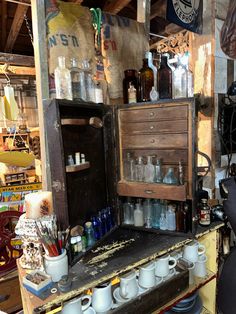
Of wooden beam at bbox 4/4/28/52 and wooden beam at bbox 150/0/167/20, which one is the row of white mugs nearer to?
wooden beam at bbox 150/0/167/20

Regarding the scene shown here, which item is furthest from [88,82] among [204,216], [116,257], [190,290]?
[190,290]

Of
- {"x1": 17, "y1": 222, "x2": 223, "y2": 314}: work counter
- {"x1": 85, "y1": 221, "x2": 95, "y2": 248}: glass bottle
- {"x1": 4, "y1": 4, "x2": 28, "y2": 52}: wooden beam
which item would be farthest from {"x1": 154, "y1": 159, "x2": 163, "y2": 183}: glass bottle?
{"x1": 4, "y1": 4, "x2": 28, "y2": 52}: wooden beam

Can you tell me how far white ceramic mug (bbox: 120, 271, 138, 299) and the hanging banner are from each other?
141cm

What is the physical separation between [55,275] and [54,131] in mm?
578

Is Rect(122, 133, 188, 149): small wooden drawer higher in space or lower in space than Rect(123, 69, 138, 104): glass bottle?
lower

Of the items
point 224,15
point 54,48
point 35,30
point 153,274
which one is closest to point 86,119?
point 54,48

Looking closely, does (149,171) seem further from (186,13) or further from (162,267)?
(186,13)

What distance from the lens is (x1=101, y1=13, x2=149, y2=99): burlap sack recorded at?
54.2 inches

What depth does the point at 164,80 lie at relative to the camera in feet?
4.22

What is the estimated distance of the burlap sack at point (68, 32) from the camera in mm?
1134

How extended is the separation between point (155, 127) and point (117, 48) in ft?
1.71

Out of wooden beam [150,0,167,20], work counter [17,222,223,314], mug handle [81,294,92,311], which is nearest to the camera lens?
work counter [17,222,223,314]

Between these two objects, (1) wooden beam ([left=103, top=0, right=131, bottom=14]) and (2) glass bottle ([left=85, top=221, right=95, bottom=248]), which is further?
(1) wooden beam ([left=103, top=0, right=131, bottom=14])

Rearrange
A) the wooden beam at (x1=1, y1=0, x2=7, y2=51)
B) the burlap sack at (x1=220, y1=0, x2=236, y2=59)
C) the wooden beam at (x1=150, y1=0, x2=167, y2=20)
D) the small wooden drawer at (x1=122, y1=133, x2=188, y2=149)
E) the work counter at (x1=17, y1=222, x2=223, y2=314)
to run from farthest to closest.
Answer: the wooden beam at (x1=1, y1=0, x2=7, y2=51) → the wooden beam at (x1=150, y1=0, x2=167, y2=20) → the burlap sack at (x1=220, y1=0, x2=236, y2=59) → the small wooden drawer at (x1=122, y1=133, x2=188, y2=149) → the work counter at (x1=17, y1=222, x2=223, y2=314)
